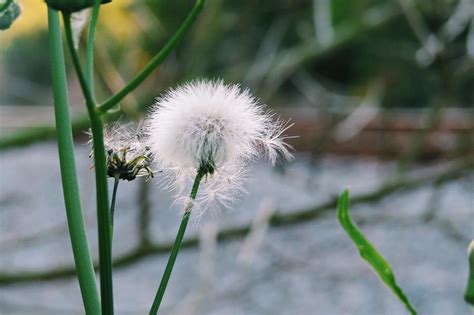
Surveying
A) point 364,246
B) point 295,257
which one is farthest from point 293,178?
point 364,246

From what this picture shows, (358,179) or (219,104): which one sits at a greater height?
(358,179)

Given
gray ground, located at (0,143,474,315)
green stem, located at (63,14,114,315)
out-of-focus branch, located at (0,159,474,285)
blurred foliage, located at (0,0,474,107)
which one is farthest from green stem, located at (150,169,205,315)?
gray ground, located at (0,143,474,315)

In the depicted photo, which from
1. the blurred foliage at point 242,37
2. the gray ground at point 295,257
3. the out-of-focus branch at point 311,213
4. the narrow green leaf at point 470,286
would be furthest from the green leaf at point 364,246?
the gray ground at point 295,257

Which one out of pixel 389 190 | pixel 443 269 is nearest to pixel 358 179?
pixel 443 269

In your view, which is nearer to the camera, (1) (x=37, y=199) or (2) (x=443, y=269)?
(2) (x=443, y=269)

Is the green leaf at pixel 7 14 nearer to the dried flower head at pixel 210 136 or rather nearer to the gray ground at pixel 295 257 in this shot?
the dried flower head at pixel 210 136

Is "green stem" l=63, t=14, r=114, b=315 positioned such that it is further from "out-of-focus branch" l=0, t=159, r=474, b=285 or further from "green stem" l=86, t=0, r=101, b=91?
"out-of-focus branch" l=0, t=159, r=474, b=285

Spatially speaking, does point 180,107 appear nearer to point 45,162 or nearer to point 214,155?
point 214,155
